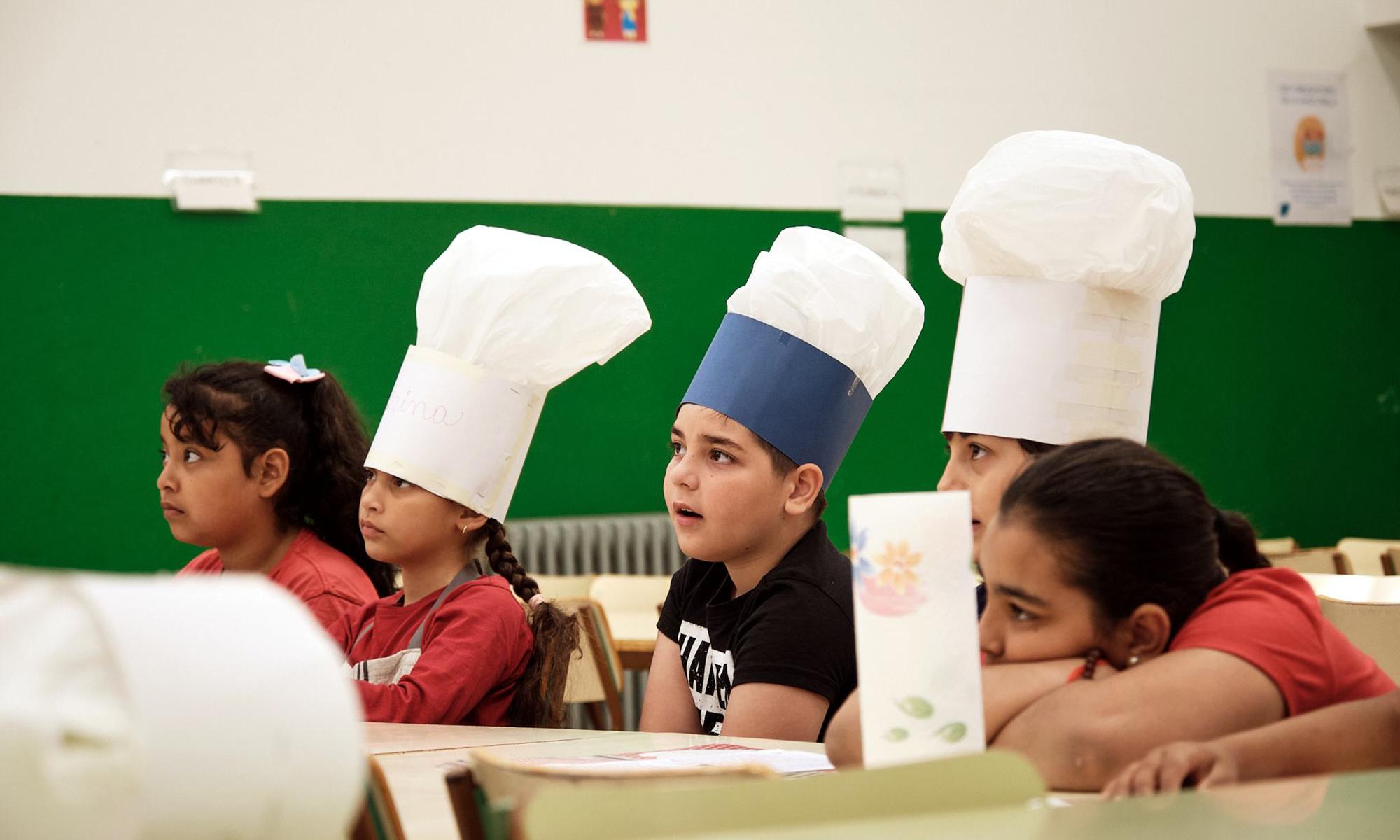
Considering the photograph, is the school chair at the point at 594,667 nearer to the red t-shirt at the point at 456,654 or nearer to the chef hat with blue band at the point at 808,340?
the red t-shirt at the point at 456,654

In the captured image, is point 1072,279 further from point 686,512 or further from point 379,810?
point 379,810

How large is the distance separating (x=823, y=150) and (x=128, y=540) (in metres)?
2.93

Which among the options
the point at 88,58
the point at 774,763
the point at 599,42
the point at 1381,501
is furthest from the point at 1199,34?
the point at 774,763

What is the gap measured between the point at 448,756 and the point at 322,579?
46.0 inches

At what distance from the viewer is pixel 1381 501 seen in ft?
20.2

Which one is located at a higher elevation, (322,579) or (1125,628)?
(1125,628)

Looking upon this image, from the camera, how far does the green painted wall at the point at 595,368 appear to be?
453 cm

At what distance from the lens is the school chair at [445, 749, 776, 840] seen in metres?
0.80

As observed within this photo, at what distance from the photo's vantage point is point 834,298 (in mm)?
1994

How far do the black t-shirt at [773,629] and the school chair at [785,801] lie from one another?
991 millimetres

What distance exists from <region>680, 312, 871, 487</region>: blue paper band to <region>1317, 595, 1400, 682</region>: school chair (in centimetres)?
74

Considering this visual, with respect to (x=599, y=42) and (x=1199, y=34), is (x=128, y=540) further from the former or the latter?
(x=1199, y=34)

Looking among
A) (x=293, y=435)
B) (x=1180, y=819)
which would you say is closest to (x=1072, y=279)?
(x=1180, y=819)

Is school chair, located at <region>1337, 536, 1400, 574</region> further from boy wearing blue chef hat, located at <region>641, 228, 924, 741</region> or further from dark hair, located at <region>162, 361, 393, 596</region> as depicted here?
dark hair, located at <region>162, 361, 393, 596</region>
